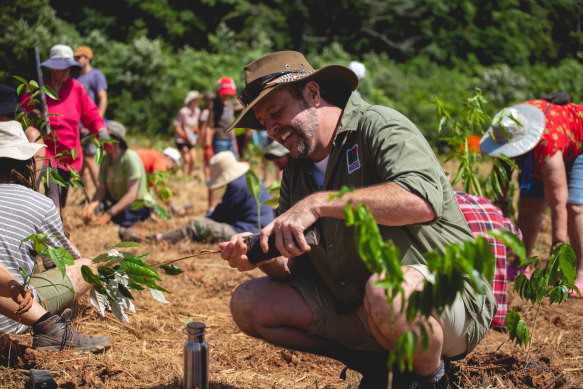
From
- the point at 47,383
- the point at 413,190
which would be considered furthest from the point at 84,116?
the point at 413,190

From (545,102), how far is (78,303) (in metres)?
3.13

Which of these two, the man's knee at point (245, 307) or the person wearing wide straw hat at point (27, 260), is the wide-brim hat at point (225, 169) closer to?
the person wearing wide straw hat at point (27, 260)

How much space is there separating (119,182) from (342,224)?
12.1 ft

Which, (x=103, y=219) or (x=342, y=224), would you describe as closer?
(x=342, y=224)

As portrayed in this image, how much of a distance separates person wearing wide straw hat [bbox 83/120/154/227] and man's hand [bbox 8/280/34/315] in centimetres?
274

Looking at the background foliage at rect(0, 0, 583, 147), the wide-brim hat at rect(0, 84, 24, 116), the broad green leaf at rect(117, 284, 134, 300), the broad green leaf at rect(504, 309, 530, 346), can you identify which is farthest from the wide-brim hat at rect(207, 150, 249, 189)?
the background foliage at rect(0, 0, 583, 147)

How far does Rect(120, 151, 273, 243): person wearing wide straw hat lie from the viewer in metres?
4.63

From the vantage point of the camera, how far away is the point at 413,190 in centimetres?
171

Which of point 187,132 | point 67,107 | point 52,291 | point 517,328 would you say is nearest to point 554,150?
point 517,328

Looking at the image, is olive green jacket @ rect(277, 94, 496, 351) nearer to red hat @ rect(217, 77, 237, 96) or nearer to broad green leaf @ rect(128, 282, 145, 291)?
broad green leaf @ rect(128, 282, 145, 291)

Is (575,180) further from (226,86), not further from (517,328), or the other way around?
(226,86)

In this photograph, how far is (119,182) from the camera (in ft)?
17.0

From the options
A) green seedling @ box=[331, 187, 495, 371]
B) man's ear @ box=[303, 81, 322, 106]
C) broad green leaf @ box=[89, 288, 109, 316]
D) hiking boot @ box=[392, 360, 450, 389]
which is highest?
man's ear @ box=[303, 81, 322, 106]

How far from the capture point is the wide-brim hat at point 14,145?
2.46 m
